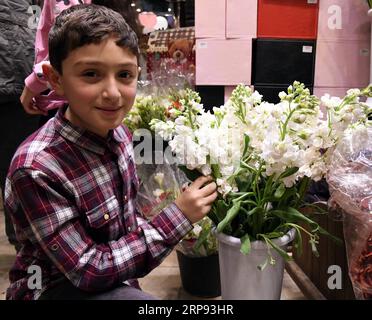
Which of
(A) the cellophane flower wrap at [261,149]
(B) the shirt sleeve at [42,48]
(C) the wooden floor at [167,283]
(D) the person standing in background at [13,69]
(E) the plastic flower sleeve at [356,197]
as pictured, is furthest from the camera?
(D) the person standing in background at [13,69]

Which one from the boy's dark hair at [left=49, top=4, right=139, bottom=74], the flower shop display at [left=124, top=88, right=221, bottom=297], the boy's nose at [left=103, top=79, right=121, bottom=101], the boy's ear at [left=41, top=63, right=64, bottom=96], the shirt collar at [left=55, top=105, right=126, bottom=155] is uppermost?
the boy's dark hair at [left=49, top=4, right=139, bottom=74]

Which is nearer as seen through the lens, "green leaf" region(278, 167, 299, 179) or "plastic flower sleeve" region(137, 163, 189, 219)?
"green leaf" region(278, 167, 299, 179)

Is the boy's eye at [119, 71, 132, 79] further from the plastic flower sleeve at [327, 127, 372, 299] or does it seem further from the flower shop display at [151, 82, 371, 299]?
the plastic flower sleeve at [327, 127, 372, 299]

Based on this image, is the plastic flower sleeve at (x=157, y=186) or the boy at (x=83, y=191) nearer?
the boy at (x=83, y=191)

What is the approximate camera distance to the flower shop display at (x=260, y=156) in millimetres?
768

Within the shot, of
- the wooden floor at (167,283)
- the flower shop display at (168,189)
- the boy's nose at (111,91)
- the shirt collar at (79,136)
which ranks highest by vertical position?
the boy's nose at (111,91)

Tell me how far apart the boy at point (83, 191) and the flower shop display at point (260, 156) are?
73mm

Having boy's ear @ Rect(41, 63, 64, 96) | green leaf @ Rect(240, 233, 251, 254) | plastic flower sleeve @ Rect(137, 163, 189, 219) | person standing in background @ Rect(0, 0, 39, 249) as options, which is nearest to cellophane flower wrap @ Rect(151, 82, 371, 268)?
green leaf @ Rect(240, 233, 251, 254)

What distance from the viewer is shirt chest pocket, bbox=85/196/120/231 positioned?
0.86 m

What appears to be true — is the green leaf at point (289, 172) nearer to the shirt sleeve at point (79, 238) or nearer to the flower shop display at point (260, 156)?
the flower shop display at point (260, 156)

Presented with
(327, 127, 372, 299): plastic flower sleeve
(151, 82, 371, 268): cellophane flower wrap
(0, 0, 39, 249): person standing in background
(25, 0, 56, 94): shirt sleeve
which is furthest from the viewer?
(0, 0, 39, 249): person standing in background

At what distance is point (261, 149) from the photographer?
0.80 meters

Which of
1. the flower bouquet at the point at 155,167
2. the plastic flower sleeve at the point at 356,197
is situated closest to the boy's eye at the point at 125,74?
the plastic flower sleeve at the point at 356,197

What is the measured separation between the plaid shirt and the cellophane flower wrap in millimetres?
132
